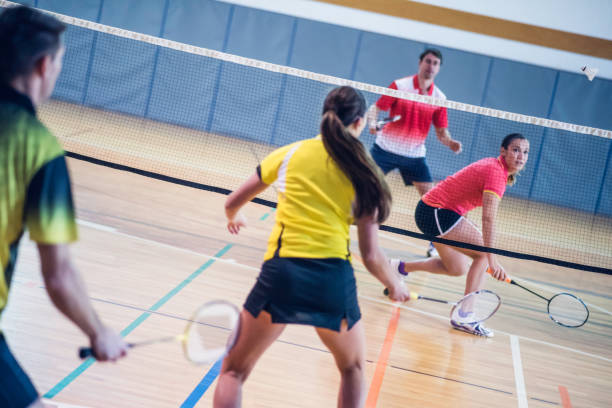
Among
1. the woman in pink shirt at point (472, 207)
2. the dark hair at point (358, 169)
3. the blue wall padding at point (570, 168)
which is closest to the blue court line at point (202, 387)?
the dark hair at point (358, 169)

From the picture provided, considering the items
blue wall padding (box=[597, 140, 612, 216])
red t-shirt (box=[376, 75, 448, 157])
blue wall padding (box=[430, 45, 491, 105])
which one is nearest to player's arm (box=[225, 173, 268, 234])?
red t-shirt (box=[376, 75, 448, 157])

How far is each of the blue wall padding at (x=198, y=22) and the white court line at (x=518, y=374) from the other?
12.2 meters

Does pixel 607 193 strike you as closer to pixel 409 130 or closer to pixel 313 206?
pixel 409 130

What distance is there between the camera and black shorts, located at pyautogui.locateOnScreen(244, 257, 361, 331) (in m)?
2.55

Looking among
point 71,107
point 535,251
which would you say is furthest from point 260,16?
point 535,251

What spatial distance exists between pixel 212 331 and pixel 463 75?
13556 mm

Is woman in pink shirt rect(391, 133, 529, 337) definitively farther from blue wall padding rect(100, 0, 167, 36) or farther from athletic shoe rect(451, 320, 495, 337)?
blue wall padding rect(100, 0, 167, 36)

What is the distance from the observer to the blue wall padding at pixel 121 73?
15.0m

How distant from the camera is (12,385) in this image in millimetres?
1788

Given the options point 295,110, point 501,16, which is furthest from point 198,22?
point 501,16

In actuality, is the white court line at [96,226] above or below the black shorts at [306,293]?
below

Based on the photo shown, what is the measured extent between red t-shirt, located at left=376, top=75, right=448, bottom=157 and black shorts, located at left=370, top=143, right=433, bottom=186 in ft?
0.17

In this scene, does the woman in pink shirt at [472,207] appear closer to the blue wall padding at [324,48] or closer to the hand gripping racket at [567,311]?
the hand gripping racket at [567,311]

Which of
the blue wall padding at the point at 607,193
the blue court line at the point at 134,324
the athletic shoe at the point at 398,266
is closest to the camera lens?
the blue court line at the point at 134,324
